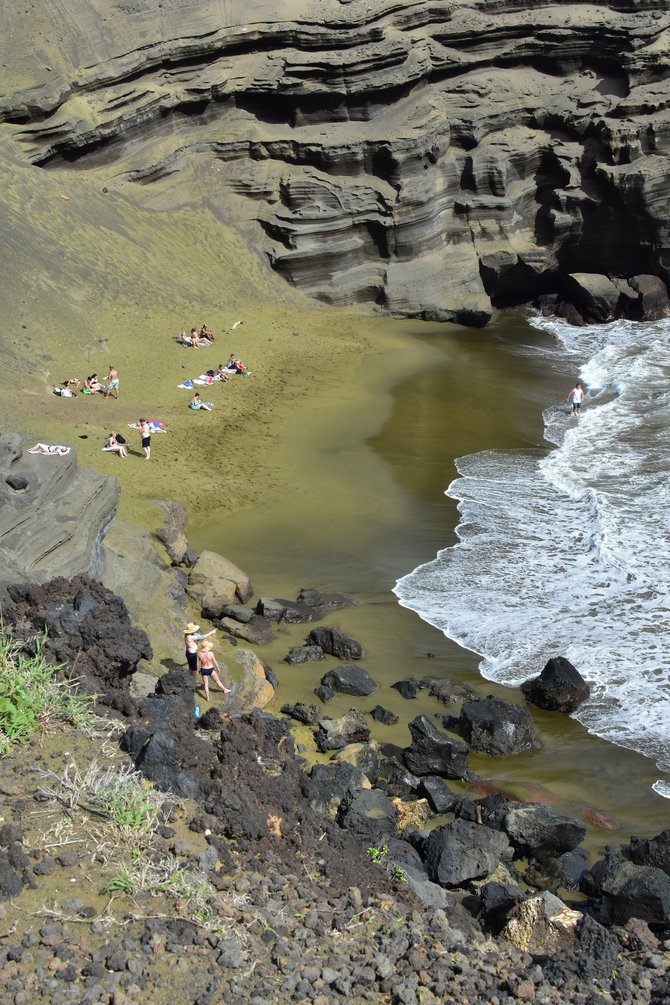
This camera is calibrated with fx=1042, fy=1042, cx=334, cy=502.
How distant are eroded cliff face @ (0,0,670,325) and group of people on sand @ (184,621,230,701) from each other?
25.8 m

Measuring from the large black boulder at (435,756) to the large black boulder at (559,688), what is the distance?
2.09m

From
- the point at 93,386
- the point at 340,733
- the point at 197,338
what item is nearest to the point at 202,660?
the point at 340,733

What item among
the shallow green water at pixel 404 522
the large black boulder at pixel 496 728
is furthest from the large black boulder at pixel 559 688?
the large black boulder at pixel 496 728

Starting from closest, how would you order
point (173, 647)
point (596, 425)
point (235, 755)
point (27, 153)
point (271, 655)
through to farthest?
point (235, 755) < point (173, 647) < point (271, 655) < point (596, 425) < point (27, 153)

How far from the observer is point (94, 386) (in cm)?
2839

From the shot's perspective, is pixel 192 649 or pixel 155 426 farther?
pixel 155 426

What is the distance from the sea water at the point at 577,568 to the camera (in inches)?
665

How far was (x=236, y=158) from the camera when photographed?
40.2m

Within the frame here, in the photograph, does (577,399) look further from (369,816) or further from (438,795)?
(369,816)

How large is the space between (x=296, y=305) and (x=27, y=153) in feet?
34.9

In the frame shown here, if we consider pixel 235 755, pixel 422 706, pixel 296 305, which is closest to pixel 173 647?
pixel 422 706

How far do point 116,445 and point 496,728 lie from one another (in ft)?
42.4

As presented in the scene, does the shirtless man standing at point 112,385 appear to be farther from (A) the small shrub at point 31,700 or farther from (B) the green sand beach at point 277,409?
(A) the small shrub at point 31,700

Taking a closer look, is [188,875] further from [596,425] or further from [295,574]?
[596,425]
